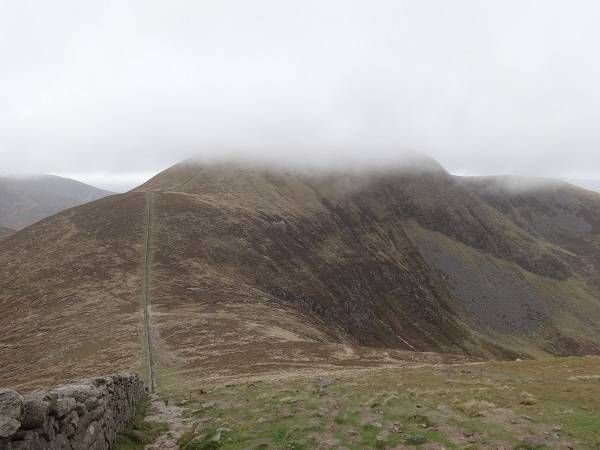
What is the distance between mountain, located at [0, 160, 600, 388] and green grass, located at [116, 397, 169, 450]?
15.0m

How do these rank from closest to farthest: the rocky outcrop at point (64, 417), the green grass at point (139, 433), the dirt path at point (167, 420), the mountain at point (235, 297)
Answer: the rocky outcrop at point (64, 417) → the green grass at point (139, 433) → the dirt path at point (167, 420) → the mountain at point (235, 297)

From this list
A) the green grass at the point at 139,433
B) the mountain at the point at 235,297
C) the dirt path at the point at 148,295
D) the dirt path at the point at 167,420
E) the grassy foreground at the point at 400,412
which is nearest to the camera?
the grassy foreground at the point at 400,412

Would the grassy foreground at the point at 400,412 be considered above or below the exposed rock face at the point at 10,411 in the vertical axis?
below

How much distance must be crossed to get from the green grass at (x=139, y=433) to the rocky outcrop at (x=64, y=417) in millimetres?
464

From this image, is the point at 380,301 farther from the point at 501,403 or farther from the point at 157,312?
the point at 501,403

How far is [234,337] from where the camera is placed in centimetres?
5419

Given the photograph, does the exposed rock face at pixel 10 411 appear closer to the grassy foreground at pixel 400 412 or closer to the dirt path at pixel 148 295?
the grassy foreground at pixel 400 412

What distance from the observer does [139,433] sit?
20016mm

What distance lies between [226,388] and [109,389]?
46.8 feet

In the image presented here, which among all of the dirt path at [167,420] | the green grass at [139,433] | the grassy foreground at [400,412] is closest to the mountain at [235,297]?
the dirt path at [167,420]

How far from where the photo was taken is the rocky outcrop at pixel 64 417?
10711 millimetres

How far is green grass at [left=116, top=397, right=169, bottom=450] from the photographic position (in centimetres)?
1879

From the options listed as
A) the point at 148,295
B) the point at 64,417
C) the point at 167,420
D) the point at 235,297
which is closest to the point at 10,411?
the point at 64,417

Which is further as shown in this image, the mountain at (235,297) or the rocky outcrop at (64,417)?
the mountain at (235,297)
